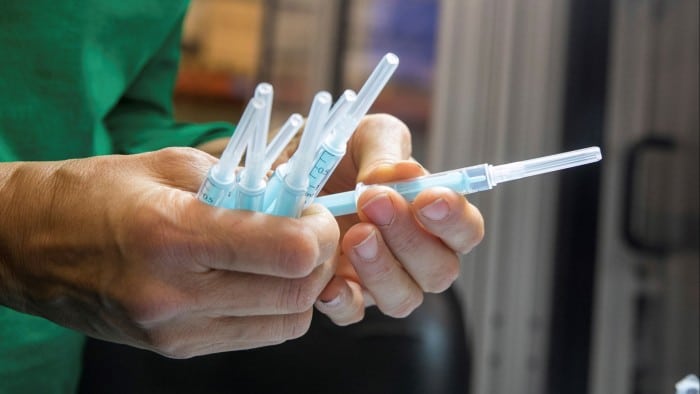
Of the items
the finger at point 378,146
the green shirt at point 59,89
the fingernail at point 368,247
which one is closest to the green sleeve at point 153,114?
the green shirt at point 59,89

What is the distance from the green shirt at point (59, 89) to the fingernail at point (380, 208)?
31 centimetres

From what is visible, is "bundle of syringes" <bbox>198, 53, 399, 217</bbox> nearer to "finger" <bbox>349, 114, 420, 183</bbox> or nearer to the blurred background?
"finger" <bbox>349, 114, 420, 183</bbox>

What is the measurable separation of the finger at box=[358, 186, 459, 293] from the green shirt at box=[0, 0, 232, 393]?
0.30m

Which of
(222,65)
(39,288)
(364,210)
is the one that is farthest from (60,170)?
(222,65)

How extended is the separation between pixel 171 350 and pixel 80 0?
1.21ft

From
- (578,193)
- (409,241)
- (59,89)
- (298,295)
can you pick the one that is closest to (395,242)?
(409,241)

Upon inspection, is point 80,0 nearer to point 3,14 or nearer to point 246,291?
point 3,14

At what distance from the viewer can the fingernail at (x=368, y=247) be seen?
44 centimetres

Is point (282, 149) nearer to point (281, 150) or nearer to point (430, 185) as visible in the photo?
point (281, 150)

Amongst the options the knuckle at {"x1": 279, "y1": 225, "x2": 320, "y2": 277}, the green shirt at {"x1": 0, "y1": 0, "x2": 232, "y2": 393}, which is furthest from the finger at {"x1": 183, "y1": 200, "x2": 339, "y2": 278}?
the green shirt at {"x1": 0, "y1": 0, "x2": 232, "y2": 393}

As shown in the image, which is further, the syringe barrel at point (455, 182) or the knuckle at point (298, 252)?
the syringe barrel at point (455, 182)

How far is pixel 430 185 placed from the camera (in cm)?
44

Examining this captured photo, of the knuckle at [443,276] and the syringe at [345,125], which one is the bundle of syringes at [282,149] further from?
the knuckle at [443,276]

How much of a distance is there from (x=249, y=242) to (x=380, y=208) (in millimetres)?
128
